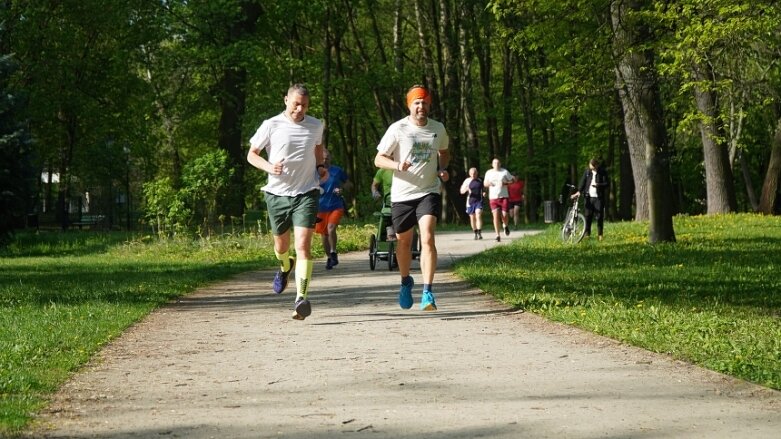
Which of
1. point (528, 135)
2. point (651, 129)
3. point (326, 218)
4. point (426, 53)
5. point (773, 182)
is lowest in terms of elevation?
point (326, 218)

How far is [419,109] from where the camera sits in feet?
37.0

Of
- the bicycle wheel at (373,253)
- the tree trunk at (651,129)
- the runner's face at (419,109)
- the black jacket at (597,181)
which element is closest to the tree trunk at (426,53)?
the black jacket at (597,181)

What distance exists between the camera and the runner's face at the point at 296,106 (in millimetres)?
11039

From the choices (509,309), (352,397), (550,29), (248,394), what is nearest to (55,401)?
(248,394)

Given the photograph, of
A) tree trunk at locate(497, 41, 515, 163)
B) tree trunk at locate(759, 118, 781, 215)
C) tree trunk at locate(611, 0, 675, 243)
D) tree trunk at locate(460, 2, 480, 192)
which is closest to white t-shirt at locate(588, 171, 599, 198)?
tree trunk at locate(611, 0, 675, 243)

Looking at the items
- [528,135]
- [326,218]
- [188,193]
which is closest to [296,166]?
[326,218]

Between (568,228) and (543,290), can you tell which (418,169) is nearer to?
(543,290)

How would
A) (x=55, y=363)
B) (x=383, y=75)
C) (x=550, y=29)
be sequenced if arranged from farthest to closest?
(x=383, y=75)
(x=550, y=29)
(x=55, y=363)

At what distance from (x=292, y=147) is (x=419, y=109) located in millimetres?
1206

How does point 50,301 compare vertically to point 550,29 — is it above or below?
below

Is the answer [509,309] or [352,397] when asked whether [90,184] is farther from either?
[352,397]

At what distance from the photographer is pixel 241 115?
40.4 metres

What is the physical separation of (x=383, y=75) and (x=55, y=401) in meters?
37.5

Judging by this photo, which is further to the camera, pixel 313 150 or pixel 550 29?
pixel 550 29
